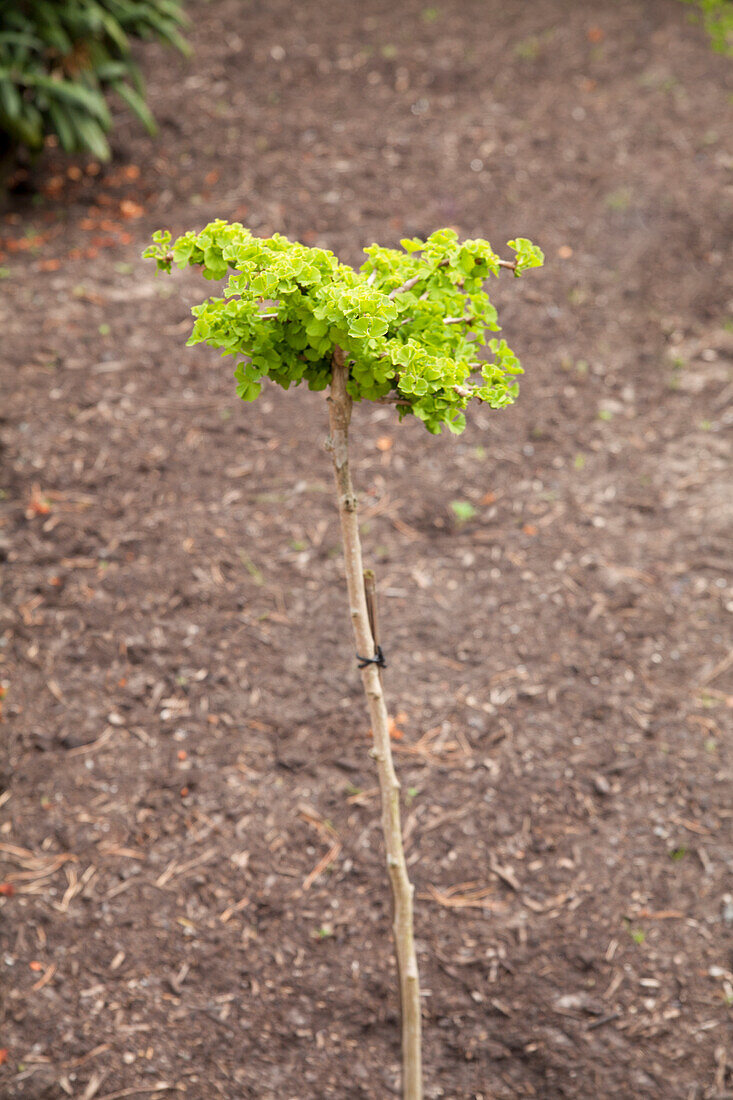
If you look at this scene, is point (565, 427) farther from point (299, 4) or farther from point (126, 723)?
point (299, 4)

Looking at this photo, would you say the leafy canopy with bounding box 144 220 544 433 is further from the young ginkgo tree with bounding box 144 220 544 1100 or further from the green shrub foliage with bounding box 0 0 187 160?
the green shrub foliage with bounding box 0 0 187 160

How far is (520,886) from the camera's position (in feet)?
8.50

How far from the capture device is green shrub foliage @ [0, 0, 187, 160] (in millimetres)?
4410

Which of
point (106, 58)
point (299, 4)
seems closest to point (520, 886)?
point (106, 58)

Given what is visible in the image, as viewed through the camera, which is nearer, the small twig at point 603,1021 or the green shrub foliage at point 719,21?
the small twig at point 603,1021

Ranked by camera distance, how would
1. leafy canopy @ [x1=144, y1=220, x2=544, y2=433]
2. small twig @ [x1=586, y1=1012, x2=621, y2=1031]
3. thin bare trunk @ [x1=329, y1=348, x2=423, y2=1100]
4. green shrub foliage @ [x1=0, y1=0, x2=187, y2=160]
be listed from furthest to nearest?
green shrub foliage @ [x1=0, y1=0, x2=187, y2=160] → small twig @ [x1=586, y1=1012, x2=621, y2=1031] → thin bare trunk @ [x1=329, y1=348, x2=423, y2=1100] → leafy canopy @ [x1=144, y1=220, x2=544, y2=433]

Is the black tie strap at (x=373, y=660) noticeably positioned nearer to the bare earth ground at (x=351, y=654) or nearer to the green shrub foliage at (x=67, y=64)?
the bare earth ground at (x=351, y=654)

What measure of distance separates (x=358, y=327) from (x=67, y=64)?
4261 mm

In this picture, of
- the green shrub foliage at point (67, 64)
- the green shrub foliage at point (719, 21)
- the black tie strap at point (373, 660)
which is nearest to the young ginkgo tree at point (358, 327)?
the black tie strap at point (373, 660)

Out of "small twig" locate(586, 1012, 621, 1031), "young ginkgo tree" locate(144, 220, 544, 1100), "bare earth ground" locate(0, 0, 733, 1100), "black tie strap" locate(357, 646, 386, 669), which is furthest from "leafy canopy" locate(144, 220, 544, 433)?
"small twig" locate(586, 1012, 621, 1031)

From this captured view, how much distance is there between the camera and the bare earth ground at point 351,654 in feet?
7.79

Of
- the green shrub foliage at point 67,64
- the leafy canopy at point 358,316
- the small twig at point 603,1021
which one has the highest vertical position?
the green shrub foliage at point 67,64

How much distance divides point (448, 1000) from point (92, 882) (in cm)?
109

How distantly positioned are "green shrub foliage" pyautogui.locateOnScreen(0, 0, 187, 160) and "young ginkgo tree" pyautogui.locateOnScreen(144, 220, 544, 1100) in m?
3.51
